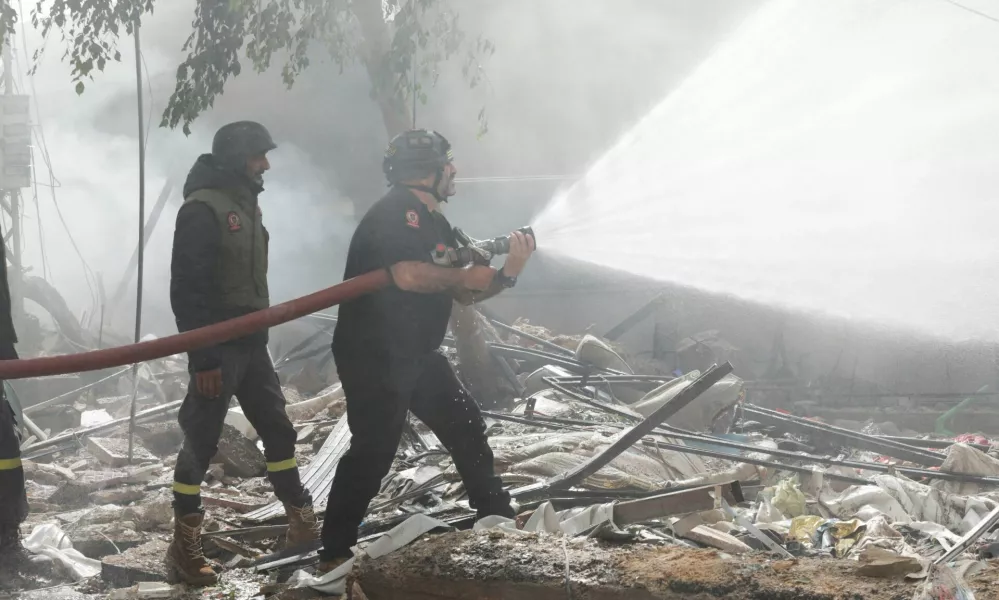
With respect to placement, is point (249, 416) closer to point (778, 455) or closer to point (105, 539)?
point (105, 539)

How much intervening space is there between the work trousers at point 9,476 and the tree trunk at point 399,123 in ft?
12.9

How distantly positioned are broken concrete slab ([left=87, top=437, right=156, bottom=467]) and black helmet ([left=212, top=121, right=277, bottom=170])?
366cm

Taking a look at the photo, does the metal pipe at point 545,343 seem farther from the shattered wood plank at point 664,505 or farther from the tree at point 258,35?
the shattered wood plank at point 664,505

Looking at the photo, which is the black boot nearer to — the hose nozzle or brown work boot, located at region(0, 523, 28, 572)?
brown work boot, located at region(0, 523, 28, 572)

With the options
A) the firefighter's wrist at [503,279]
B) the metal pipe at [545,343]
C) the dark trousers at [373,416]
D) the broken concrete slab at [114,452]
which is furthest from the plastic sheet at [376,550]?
the metal pipe at [545,343]

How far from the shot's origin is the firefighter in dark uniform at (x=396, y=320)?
12.2ft

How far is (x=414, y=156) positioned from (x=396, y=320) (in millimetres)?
705

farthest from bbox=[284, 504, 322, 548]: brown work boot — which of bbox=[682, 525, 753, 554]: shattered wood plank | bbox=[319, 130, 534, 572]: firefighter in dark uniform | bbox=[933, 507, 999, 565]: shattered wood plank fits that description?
bbox=[933, 507, 999, 565]: shattered wood plank

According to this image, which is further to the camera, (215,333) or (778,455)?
(778,455)

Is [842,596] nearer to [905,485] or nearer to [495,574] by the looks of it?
[495,574]

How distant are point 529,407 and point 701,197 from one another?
7.18 metres

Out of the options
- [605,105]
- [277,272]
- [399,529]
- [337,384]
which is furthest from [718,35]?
[399,529]

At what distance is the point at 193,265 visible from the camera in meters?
3.97

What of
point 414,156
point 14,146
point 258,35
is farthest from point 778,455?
point 14,146
